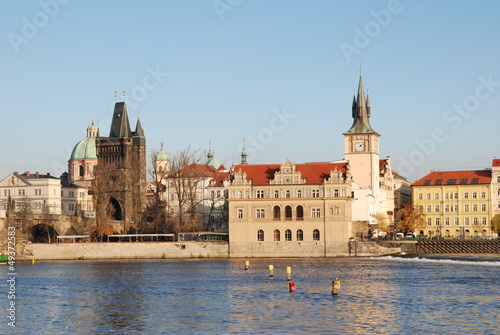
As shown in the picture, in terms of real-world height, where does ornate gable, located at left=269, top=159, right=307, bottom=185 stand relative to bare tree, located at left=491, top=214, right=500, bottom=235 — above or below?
above

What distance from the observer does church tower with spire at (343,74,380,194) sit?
136375 mm

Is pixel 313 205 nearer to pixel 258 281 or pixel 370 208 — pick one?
pixel 370 208

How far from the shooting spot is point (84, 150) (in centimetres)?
18575

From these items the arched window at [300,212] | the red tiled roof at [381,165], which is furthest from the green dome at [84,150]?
the arched window at [300,212]

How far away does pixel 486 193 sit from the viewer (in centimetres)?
14175

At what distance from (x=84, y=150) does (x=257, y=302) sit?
456 ft

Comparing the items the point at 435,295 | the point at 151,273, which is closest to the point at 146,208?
the point at 151,273

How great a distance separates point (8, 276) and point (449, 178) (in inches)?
3403

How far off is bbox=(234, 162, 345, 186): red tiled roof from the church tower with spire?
21733 millimetres

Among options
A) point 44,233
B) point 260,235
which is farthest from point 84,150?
point 260,235

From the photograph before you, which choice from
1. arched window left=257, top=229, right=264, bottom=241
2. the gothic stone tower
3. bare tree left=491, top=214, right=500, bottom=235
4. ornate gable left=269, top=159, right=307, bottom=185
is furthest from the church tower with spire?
the gothic stone tower

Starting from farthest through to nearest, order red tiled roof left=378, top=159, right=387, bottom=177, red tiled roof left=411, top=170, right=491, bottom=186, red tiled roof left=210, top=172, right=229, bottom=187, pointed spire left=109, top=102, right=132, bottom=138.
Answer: pointed spire left=109, top=102, right=132, bottom=138 → red tiled roof left=378, top=159, right=387, bottom=177 → red tiled roof left=210, top=172, right=229, bottom=187 → red tiled roof left=411, top=170, right=491, bottom=186

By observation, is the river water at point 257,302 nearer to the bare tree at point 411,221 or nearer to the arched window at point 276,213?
the arched window at point 276,213

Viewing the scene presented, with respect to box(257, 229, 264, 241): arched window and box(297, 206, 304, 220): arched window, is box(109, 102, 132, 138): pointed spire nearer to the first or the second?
box(257, 229, 264, 241): arched window
